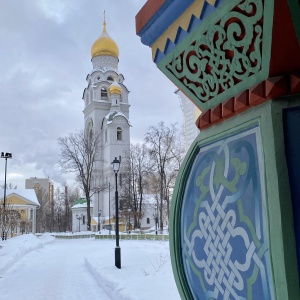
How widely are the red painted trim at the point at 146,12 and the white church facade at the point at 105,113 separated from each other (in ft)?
136

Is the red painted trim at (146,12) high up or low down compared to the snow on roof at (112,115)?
down

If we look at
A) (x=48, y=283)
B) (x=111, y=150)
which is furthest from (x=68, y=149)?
(x=48, y=283)

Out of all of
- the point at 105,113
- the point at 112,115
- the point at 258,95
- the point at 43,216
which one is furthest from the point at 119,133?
the point at 258,95

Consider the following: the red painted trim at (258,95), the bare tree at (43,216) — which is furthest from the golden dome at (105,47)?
the red painted trim at (258,95)

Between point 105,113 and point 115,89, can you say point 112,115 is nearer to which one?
point 105,113

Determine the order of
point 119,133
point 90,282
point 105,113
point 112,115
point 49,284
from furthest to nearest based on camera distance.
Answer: point 105,113, point 119,133, point 112,115, point 90,282, point 49,284

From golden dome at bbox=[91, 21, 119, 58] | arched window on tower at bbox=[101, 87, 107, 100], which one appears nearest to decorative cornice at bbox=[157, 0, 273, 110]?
golden dome at bbox=[91, 21, 119, 58]

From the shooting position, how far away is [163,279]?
22.2 ft

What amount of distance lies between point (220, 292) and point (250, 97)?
705 mm

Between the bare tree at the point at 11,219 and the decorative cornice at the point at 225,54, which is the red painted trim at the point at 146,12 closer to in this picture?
the decorative cornice at the point at 225,54

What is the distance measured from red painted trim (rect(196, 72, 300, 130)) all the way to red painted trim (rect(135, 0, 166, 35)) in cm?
52

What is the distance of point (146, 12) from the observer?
1.78m

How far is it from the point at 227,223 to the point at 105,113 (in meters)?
47.5

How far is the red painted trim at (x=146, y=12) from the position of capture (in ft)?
5.44
